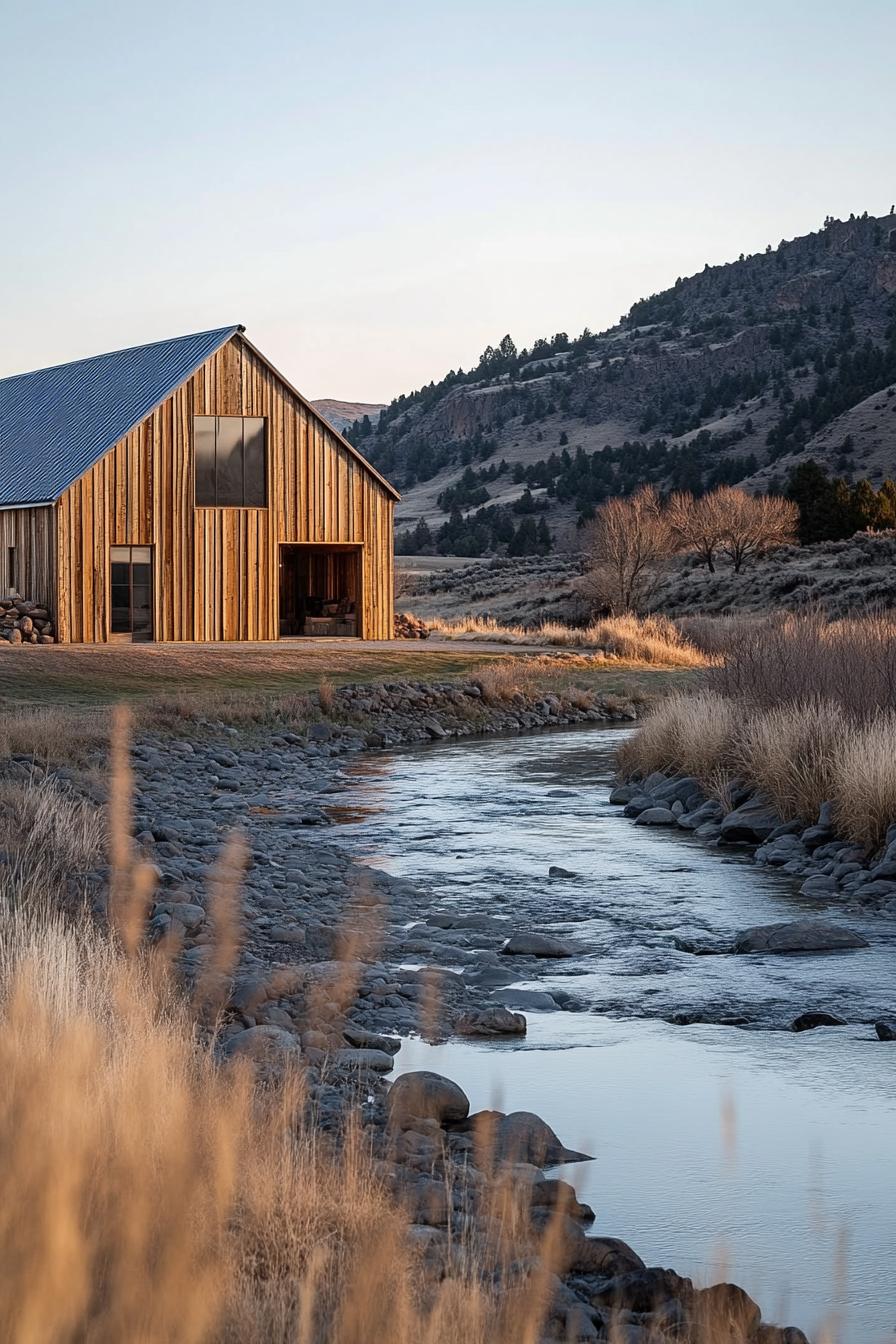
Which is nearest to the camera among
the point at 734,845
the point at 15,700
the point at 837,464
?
the point at 734,845

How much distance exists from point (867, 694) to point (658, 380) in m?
120

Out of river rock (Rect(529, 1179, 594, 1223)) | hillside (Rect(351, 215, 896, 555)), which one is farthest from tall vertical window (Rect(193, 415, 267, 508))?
hillside (Rect(351, 215, 896, 555))

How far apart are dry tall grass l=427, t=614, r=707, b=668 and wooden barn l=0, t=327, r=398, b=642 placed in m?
5.59

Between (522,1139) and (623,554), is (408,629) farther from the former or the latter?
(522,1139)

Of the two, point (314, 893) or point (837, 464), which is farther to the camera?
point (837, 464)

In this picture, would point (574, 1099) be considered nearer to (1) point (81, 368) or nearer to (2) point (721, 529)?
(1) point (81, 368)

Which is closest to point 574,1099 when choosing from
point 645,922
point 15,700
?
point 645,922

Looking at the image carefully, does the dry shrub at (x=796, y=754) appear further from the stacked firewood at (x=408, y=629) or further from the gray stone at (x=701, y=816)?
the stacked firewood at (x=408, y=629)

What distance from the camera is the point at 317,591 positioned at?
41938mm

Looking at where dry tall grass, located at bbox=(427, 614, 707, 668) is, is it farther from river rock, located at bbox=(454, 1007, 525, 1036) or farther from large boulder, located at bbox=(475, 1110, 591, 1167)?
large boulder, located at bbox=(475, 1110, 591, 1167)

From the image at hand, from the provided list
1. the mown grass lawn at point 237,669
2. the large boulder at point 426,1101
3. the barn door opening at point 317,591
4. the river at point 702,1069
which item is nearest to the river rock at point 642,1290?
the river at point 702,1069

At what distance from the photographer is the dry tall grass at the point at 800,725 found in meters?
14.4

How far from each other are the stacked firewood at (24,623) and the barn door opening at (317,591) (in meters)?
8.00

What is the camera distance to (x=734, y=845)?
610 inches
